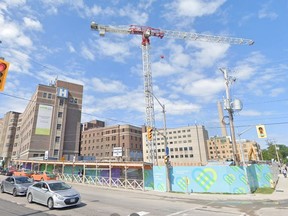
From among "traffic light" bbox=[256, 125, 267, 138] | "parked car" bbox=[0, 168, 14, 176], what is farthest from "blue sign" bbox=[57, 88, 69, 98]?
"traffic light" bbox=[256, 125, 267, 138]

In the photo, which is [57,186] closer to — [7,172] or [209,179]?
[209,179]

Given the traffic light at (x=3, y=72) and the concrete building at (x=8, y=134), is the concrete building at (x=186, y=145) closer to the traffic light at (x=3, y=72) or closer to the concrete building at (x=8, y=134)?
the concrete building at (x=8, y=134)

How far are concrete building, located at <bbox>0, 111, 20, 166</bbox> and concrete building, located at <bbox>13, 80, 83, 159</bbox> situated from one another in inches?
1151

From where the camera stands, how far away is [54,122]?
74688 mm

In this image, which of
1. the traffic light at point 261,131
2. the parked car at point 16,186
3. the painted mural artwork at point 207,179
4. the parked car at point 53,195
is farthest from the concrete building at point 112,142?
the parked car at point 53,195

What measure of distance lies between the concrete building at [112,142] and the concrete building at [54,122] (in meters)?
31.9

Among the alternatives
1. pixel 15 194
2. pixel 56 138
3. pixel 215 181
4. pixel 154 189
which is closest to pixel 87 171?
pixel 154 189

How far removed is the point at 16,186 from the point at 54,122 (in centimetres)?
5939

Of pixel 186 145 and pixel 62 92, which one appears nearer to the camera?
pixel 62 92

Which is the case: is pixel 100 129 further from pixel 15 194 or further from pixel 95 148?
pixel 15 194

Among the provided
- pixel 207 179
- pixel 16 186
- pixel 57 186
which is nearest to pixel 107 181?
pixel 16 186

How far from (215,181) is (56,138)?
62.8 m

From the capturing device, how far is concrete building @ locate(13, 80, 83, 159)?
71000 mm

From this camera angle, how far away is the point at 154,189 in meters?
25.6
